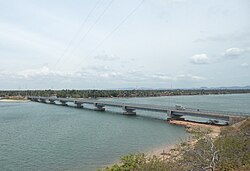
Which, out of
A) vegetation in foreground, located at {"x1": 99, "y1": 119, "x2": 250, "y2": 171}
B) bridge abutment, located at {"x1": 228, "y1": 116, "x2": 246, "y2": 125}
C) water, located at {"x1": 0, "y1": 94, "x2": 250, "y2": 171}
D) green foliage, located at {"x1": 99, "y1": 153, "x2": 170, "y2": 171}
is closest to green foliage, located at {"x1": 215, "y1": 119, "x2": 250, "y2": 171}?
vegetation in foreground, located at {"x1": 99, "y1": 119, "x2": 250, "y2": 171}

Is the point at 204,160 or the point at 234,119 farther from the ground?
the point at 204,160

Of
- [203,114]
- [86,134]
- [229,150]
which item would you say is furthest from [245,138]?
[203,114]

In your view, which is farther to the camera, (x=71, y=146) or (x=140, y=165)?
(x=71, y=146)

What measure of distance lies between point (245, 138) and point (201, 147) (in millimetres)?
5097

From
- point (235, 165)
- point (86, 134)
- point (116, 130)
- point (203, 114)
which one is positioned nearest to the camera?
point (235, 165)

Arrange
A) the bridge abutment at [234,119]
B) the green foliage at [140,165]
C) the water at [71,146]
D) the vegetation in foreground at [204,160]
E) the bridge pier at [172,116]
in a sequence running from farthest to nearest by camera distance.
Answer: the bridge pier at [172,116] → the bridge abutment at [234,119] → the water at [71,146] → the vegetation in foreground at [204,160] → the green foliage at [140,165]

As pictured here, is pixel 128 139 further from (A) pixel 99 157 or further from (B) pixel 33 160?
(B) pixel 33 160

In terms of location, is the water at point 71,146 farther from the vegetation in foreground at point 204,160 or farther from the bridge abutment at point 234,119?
the vegetation in foreground at point 204,160

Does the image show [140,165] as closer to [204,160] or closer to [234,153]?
[204,160]

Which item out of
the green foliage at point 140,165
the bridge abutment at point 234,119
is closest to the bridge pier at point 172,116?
the bridge abutment at point 234,119

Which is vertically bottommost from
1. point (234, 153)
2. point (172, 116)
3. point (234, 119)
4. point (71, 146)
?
point (71, 146)

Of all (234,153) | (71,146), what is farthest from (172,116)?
(234,153)

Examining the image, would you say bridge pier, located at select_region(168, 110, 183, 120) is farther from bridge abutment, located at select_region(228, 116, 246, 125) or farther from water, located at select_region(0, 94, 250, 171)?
bridge abutment, located at select_region(228, 116, 246, 125)

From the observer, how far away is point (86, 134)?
5066 cm
